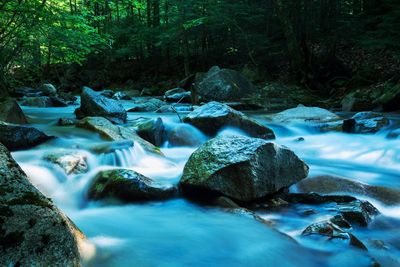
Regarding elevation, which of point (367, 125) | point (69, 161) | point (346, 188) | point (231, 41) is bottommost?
point (346, 188)

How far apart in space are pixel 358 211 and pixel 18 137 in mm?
4997

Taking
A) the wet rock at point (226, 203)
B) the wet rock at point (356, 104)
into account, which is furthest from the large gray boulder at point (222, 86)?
the wet rock at point (226, 203)

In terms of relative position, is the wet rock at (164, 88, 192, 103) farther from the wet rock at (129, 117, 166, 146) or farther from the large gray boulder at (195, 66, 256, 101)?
the wet rock at (129, 117, 166, 146)

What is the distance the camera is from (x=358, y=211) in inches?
168

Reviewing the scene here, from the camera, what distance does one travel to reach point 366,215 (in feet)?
14.1

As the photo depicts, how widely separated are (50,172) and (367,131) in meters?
6.90

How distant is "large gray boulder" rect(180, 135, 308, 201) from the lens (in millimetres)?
4621

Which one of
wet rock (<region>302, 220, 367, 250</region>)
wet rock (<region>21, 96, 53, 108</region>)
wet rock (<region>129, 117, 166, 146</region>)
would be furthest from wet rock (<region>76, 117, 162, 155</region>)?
wet rock (<region>21, 96, 53, 108</region>)

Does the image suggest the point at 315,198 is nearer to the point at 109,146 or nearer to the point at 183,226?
the point at 183,226

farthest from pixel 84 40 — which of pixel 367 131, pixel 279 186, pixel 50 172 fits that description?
pixel 279 186

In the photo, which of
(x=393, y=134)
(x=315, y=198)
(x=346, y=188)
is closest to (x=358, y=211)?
(x=315, y=198)

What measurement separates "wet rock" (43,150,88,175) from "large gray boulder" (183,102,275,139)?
323cm

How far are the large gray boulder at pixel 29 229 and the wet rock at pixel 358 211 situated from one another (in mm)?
2924

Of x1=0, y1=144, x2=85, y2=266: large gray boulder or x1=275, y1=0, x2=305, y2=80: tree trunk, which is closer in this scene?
x1=0, y1=144, x2=85, y2=266: large gray boulder
